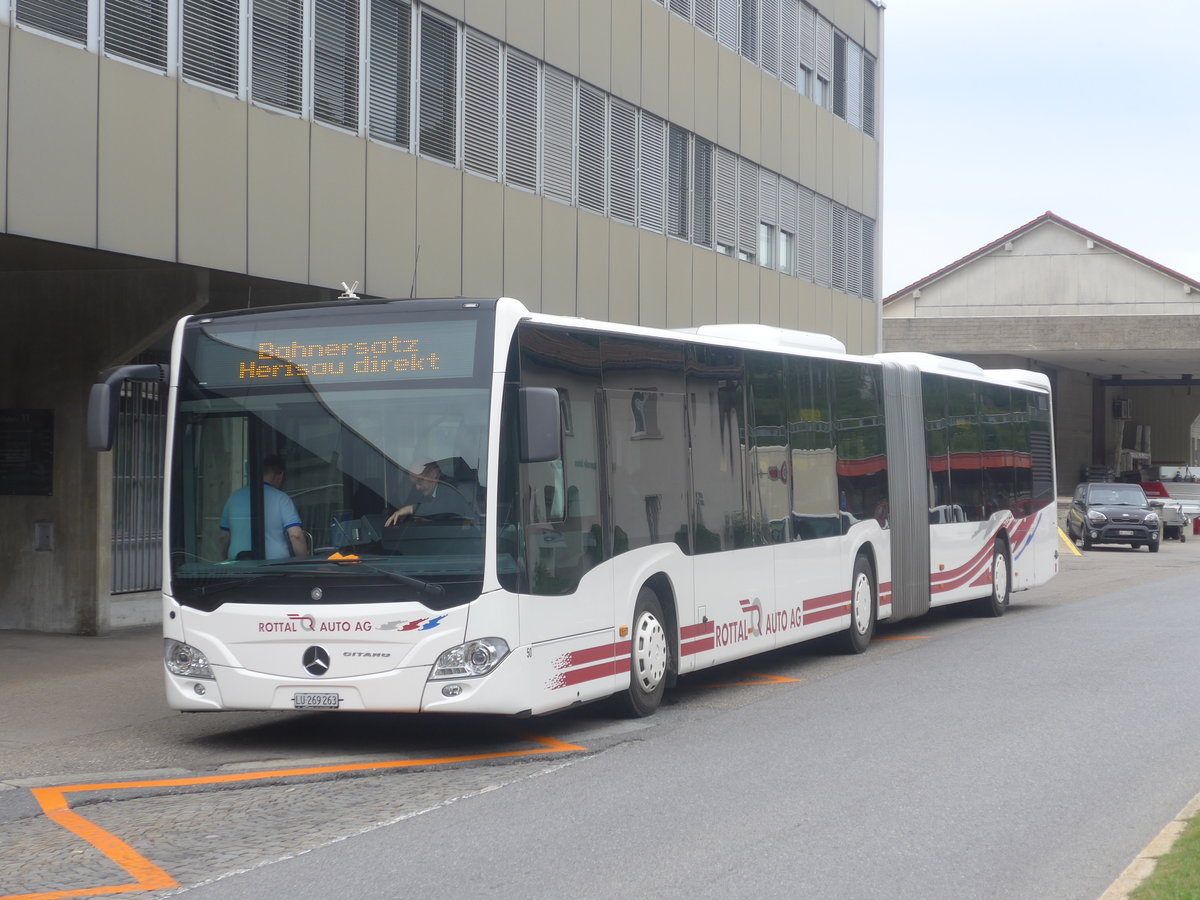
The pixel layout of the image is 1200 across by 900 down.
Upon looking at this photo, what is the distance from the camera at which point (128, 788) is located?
8.32 m

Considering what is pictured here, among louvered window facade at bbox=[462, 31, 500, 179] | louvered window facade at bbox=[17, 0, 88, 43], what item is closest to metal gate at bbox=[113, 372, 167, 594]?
louvered window facade at bbox=[17, 0, 88, 43]

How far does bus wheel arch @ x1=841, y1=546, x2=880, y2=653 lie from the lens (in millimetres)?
14727

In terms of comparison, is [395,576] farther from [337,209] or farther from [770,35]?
[770,35]

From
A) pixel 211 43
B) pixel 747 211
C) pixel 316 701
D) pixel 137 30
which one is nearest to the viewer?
pixel 316 701

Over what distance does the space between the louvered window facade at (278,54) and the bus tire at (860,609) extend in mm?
7438

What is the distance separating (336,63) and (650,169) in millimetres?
7743

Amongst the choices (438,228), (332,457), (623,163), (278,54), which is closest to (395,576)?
(332,457)

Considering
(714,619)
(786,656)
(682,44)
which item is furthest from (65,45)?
(682,44)

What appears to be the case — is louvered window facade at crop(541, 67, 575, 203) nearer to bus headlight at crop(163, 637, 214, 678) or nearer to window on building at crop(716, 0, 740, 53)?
window on building at crop(716, 0, 740, 53)

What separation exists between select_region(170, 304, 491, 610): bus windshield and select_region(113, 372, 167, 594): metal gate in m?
7.18

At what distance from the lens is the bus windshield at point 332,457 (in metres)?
8.91

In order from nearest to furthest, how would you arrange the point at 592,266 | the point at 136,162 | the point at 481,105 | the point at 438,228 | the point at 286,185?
the point at 136,162 → the point at 286,185 → the point at 438,228 → the point at 481,105 → the point at 592,266

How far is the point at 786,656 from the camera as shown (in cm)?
1495

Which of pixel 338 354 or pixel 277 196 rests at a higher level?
pixel 277 196
